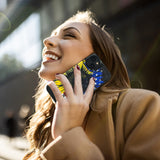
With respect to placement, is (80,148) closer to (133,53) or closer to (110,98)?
(110,98)

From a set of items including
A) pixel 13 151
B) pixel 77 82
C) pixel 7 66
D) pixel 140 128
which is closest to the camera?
pixel 140 128

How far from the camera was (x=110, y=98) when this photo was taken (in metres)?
1.70

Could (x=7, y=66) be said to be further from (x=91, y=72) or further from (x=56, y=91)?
(x=56, y=91)

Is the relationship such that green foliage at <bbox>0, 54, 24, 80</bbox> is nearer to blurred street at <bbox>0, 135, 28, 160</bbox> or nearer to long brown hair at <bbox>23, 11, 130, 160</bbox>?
blurred street at <bbox>0, 135, 28, 160</bbox>

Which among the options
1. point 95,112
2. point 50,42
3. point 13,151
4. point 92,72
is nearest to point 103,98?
point 95,112

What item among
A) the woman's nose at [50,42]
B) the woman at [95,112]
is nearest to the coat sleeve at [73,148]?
the woman at [95,112]

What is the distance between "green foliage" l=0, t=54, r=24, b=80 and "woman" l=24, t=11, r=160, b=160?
2217cm

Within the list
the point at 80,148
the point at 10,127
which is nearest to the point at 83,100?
the point at 80,148

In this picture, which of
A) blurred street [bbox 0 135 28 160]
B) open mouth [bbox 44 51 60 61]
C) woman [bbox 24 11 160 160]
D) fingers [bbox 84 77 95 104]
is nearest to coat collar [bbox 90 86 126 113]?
woman [bbox 24 11 160 160]

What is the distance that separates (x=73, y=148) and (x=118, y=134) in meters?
0.32

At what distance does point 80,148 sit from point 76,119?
198 mm

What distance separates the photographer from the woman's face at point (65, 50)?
1871 millimetres

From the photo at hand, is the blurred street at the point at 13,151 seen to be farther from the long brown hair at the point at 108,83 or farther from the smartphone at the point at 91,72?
the smartphone at the point at 91,72

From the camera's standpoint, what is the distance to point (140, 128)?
1478mm
